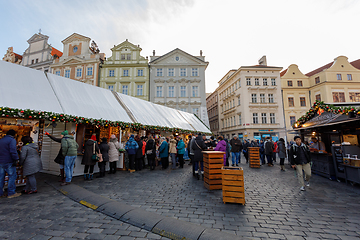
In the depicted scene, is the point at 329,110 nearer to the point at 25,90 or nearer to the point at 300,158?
the point at 300,158

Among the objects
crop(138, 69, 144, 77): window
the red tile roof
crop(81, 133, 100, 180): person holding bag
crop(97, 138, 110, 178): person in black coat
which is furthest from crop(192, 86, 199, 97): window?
the red tile roof

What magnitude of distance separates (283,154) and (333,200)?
17.3 feet

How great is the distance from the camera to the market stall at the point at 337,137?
21.1 feet

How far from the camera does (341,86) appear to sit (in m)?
29.7

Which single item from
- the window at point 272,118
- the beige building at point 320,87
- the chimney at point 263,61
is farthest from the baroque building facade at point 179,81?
the beige building at point 320,87

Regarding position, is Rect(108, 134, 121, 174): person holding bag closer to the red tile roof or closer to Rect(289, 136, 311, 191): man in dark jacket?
Rect(289, 136, 311, 191): man in dark jacket

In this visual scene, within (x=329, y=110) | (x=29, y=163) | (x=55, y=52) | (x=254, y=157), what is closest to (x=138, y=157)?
(x=29, y=163)

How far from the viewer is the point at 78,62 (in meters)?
27.3

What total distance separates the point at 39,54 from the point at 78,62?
7770mm

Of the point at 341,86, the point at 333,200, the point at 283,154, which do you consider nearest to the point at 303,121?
the point at 283,154

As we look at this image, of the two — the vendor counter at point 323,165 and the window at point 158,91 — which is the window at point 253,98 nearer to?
the window at point 158,91

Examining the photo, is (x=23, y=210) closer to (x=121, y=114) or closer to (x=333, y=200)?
(x=121, y=114)

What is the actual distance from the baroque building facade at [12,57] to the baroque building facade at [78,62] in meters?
11.1

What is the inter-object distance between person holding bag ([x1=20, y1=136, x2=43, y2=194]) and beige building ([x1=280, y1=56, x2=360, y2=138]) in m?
31.1
